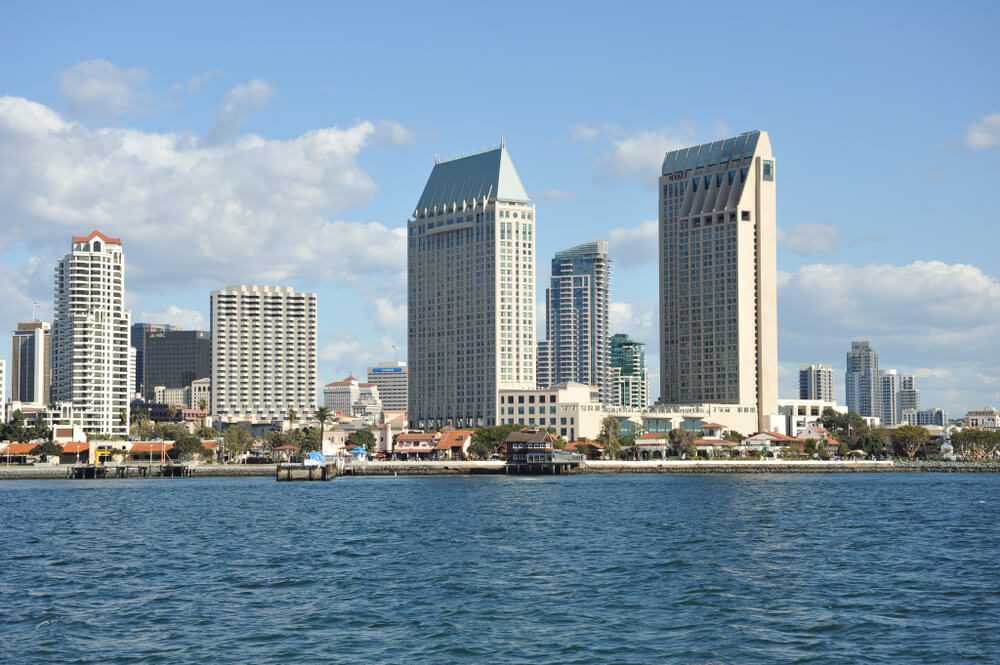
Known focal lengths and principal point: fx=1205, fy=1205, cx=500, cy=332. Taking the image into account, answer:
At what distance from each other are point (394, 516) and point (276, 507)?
63.7 feet

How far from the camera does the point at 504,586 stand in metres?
58.0

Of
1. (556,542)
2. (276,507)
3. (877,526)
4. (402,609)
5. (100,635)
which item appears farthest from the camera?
(276,507)

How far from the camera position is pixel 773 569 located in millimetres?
62875

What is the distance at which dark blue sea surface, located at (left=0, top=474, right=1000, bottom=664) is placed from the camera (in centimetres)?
4353

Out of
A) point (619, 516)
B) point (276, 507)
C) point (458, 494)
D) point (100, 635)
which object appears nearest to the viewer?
point (100, 635)

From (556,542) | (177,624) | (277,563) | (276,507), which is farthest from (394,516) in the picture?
(177,624)

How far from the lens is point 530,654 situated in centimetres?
4253

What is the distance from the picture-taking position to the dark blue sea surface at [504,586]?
43.5 m

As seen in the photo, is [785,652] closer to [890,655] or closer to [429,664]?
[890,655]

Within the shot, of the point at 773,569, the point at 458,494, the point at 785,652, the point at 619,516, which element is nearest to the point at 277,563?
the point at 773,569

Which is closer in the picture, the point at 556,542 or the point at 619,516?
the point at 556,542

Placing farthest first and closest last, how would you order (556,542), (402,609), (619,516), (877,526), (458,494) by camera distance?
(458,494)
(619,516)
(877,526)
(556,542)
(402,609)

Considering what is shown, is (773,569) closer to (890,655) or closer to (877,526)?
(890,655)

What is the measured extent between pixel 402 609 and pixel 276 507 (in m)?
71.2
